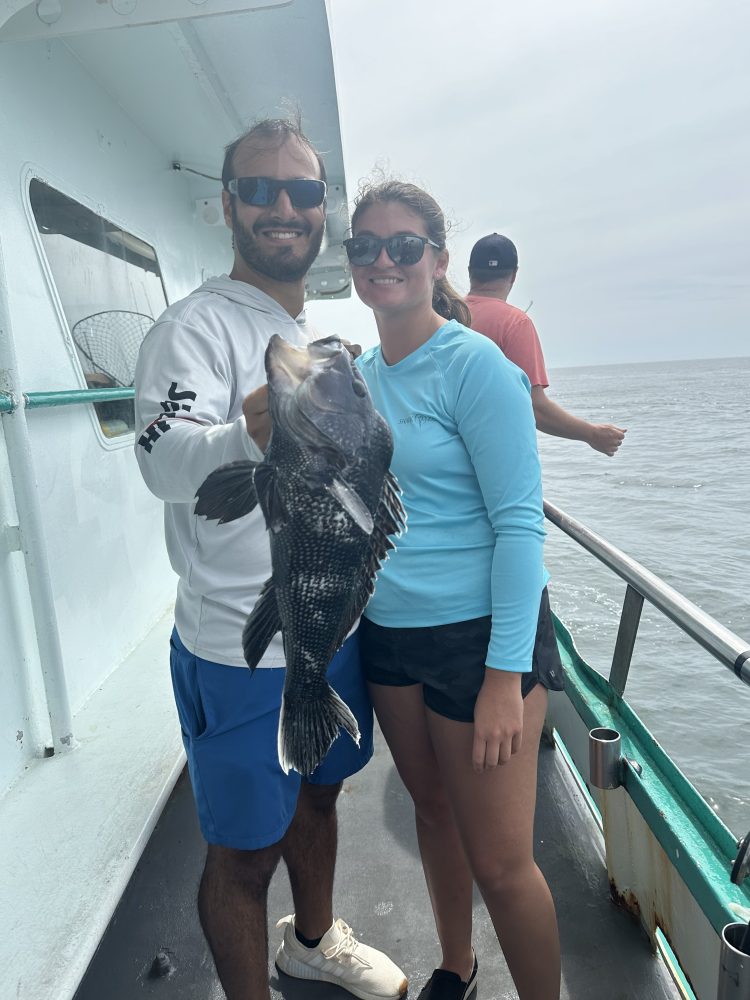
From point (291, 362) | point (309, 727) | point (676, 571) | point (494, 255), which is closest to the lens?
point (291, 362)

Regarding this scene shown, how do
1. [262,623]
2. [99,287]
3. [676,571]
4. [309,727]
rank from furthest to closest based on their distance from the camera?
[676,571] < [99,287] < [309,727] < [262,623]

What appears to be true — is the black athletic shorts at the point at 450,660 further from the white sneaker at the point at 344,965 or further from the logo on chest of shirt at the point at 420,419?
the white sneaker at the point at 344,965

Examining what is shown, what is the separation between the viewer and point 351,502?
1038 mm

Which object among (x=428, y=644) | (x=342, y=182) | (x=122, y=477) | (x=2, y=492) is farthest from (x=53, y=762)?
(x=342, y=182)

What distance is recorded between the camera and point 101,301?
398 centimetres

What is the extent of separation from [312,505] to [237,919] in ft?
5.00

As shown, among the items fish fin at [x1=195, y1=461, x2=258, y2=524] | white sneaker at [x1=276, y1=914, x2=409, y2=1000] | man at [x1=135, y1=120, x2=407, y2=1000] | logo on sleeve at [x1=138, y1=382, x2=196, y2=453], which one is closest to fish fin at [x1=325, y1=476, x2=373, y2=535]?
fish fin at [x1=195, y1=461, x2=258, y2=524]

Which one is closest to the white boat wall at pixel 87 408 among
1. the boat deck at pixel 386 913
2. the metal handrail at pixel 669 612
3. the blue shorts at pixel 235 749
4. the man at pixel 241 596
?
the boat deck at pixel 386 913

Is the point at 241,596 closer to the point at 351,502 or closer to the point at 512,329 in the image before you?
the point at 351,502

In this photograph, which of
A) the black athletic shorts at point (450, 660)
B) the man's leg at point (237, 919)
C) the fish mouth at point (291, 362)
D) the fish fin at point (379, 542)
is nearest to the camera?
the fish mouth at point (291, 362)

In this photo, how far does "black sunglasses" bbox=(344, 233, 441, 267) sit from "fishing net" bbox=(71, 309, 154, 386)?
87.3 inches

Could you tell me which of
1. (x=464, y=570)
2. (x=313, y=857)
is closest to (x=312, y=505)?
(x=464, y=570)

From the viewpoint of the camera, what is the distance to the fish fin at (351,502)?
1.03 m

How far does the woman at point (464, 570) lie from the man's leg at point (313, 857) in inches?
24.7
